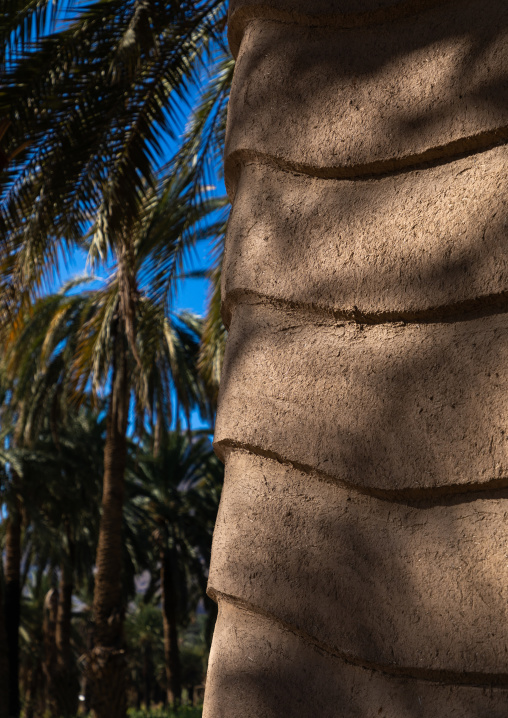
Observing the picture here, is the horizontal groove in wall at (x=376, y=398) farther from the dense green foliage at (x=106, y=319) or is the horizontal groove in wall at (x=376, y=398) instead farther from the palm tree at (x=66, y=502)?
the palm tree at (x=66, y=502)

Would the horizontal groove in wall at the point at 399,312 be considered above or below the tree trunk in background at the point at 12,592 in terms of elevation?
above

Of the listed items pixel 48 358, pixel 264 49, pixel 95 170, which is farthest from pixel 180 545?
pixel 264 49

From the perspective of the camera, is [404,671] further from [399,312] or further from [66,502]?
[66,502]

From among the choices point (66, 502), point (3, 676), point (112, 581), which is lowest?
point (3, 676)

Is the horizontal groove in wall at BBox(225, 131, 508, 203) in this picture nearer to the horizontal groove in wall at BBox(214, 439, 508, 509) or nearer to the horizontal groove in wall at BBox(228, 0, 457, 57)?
the horizontal groove in wall at BBox(228, 0, 457, 57)

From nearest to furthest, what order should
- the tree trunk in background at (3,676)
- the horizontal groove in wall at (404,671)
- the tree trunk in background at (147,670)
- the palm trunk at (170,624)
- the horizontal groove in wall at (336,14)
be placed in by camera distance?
1. the horizontal groove in wall at (404,671)
2. the horizontal groove in wall at (336,14)
3. the tree trunk in background at (3,676)
4. the palm trunk at (170,624)
5. the tree trunk in background at (147,670)

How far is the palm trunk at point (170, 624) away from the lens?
15469mm

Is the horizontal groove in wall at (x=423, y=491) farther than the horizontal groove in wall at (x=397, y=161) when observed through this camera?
No

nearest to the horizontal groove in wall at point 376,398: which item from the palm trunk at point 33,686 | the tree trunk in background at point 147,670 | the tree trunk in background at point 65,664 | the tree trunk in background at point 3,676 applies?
the tree trunk in background at point 3,676

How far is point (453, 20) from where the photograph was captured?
45.7 inches

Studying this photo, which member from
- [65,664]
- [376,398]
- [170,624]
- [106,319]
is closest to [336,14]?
[376,398]

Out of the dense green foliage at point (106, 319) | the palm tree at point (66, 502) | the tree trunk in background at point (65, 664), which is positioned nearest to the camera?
the dense green foliage at point (106, 319)

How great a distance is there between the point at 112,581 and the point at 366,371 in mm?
7951

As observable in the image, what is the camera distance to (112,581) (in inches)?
333
